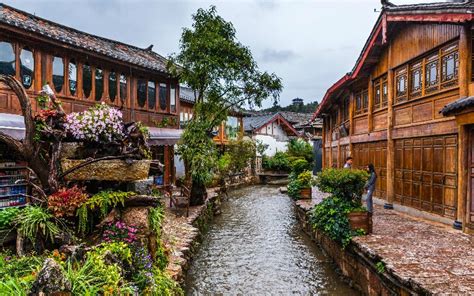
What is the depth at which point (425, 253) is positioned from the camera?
22.3ft

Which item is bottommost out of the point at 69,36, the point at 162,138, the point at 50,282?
the point at 50,282

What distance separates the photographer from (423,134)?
10.4 m

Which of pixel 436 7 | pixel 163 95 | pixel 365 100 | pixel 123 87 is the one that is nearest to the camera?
pixel 436 7

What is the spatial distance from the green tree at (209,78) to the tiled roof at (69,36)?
89.4 inches

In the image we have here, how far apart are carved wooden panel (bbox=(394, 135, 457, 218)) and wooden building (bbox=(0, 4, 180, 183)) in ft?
27.9

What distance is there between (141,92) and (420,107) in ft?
37.5

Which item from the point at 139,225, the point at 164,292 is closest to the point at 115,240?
the point at 139,225

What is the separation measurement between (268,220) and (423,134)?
275 inches

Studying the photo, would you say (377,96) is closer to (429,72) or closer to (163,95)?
(429,72)

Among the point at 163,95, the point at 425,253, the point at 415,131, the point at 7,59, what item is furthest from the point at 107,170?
the point at 163,95

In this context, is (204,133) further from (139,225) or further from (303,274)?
(139,225)

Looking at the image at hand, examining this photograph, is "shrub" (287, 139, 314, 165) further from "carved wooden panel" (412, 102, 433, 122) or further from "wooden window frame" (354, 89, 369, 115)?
"carved wooden panel" (412, 102, 433, 122)

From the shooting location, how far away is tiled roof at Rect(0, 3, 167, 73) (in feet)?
35.3

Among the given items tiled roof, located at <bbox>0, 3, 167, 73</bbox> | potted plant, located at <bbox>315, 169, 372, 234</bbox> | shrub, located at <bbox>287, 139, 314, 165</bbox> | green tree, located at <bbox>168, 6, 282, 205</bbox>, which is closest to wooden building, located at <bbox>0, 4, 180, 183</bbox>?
tiled roof, located at <bbox>0, 3, 167, 73</bbox>
